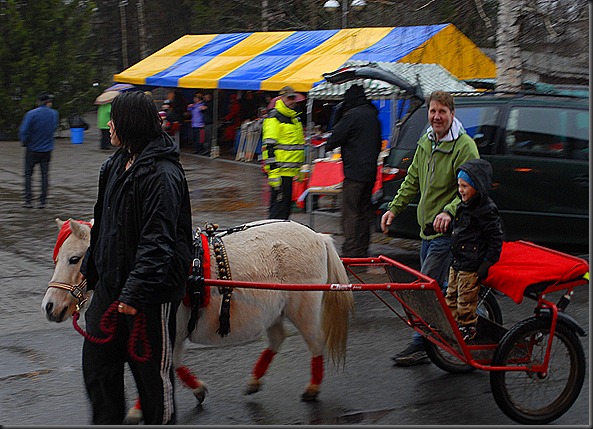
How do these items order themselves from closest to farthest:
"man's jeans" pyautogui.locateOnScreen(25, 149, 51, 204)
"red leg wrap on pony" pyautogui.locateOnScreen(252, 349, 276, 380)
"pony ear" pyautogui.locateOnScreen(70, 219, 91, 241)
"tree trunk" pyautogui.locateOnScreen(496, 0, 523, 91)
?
1. "pony ear" pyautogui.locateOnScreen(70, 219, 91, 241)
2. "red leg wrap on pony" pyautogui.locateOnScreen(252, 349, 276, 380)
3. "tree trunk" pyautogui.locateOnScreen(496, 0, 523, 91)
4. "man's jeans" pyautogui.locateOnScreen(25, 149, 51, 204)

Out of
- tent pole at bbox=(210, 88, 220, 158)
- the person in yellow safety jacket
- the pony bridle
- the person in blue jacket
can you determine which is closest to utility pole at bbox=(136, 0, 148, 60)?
tent pole at bbox=(210, 88, 220, 158)

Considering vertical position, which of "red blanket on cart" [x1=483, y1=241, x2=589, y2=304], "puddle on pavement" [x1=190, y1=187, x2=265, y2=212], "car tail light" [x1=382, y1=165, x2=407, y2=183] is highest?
"car tail light" [x1=382, y1=165, x2=407, y2=183]

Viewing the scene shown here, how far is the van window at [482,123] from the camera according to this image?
8852 mm

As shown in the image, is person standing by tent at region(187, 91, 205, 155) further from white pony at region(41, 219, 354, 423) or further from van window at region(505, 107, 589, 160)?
white pony at region(41, 219, 354, 423)

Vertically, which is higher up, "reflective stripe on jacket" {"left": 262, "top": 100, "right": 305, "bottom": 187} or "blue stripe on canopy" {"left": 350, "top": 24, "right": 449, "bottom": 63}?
"blue stripe on canopy" {"left": 350, "top": 24, "right": 449, "bottom": 63}

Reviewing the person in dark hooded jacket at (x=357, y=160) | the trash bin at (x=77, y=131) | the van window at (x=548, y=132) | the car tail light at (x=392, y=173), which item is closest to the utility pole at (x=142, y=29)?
the trash bin at (x=77, y=131)

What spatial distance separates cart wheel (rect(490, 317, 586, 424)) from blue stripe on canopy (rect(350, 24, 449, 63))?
11.7 meters

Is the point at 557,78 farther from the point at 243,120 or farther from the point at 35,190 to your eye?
the point at 35,190

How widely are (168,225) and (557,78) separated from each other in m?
18.2

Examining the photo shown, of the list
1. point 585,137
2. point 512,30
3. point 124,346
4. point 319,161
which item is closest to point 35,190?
point 319,161

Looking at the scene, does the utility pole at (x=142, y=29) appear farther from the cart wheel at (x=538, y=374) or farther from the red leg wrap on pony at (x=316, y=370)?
the cart wheel at (x=538, y=374)

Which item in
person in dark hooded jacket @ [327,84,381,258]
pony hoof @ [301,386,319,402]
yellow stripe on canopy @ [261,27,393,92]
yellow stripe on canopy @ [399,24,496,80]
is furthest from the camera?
yellow stripe on canopy @ [261,27,393,92]

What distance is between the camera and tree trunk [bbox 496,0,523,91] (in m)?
11.3

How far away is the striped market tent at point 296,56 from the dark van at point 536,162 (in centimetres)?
607
